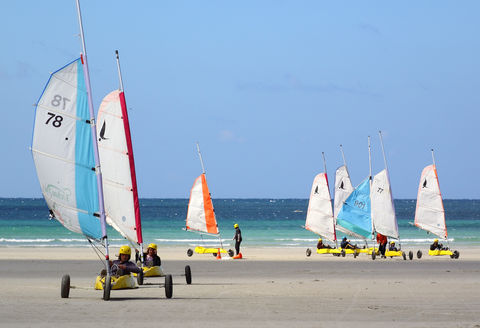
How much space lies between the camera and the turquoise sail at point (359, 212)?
4512 cm

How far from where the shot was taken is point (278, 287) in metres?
22.6

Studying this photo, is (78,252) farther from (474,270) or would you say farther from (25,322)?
(25,322)

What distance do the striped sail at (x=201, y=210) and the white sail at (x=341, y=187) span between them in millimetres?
6920

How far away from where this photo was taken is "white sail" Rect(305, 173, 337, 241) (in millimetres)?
46938

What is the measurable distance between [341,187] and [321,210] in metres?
1.66

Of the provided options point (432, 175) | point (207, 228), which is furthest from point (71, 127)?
point (432, 175)

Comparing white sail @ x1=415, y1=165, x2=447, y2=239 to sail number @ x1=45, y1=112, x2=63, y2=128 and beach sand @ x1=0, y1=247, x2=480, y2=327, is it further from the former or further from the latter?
sail number @ x1=45, y1=112, x2=63, y2=128

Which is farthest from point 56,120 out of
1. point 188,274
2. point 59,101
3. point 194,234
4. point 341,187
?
point 194,234

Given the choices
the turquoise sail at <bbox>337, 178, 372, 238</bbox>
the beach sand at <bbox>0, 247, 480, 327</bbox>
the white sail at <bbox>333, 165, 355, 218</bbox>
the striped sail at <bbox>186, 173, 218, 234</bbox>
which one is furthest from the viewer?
the white sail at <bbox>333, 165, 355, 218</bbox>

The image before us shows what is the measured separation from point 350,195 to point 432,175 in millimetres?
3977

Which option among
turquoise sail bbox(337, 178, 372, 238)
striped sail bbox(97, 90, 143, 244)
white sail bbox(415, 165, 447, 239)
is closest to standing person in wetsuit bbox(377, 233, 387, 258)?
turquoise sail bbox(337, 178, 372, 238)

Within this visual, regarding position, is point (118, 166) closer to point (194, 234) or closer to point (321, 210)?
point (321, 210)

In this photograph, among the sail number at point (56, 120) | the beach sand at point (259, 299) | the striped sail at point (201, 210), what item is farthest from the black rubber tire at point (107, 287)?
the striped sail at point (201, 210)

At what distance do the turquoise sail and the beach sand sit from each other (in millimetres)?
13111
